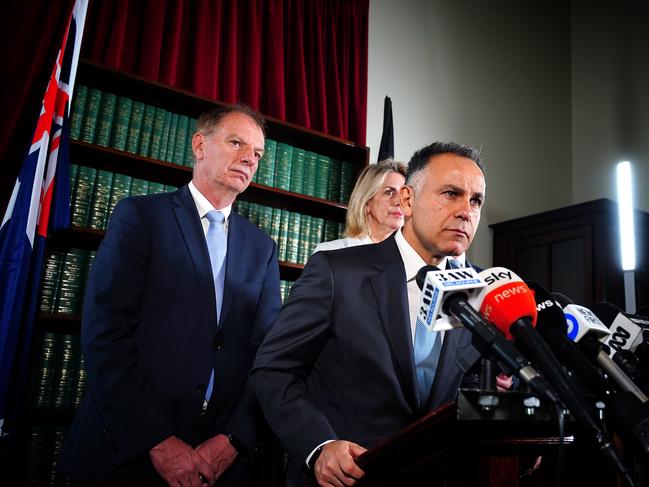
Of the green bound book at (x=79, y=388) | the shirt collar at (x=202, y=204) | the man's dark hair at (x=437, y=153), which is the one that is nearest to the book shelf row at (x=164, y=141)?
the shirt collar at (x=202, y=204)

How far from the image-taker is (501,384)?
1594mm

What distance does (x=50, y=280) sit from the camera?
2404 millimetres

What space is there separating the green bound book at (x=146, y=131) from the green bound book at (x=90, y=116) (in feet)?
0.67

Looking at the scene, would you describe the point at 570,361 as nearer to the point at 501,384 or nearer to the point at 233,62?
the point at 501,384

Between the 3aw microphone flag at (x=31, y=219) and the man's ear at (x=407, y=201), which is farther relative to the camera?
the 3aw microphone flag at (x=31, y=219)

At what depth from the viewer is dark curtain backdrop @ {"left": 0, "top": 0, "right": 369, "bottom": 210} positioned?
106 inches

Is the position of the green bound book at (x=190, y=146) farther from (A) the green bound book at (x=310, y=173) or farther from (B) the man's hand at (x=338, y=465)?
(B) the man's hand at (x=338, y=465)

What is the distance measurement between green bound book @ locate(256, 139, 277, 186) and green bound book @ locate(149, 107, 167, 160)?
0.52m

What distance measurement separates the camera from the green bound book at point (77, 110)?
2572 millimetres

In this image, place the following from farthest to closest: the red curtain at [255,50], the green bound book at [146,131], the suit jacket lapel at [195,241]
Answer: the red curtain at [255,50] < the green bound book at [146,131] < the suit jacket lapel at [195,241]

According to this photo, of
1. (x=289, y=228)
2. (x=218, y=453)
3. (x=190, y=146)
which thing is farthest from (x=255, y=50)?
(x=218, y=453)

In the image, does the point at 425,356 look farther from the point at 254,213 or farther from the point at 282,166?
the point at 282,166

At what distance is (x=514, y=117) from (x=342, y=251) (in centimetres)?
388

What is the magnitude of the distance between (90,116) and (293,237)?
3.67 feet
